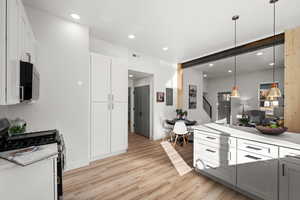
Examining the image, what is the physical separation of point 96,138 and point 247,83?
808 cm

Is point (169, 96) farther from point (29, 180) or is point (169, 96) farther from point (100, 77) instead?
point (29, 180)

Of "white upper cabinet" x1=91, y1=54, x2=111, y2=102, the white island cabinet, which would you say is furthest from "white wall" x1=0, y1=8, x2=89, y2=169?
the white island cabinet

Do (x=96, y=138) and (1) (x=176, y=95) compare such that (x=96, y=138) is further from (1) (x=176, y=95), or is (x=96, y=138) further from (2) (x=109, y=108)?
(1) (x=176, y=95)

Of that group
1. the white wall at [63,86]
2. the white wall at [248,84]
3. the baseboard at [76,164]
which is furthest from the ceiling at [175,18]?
the white wall at [248,84]

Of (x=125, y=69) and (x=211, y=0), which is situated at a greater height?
(x=211, y=0)

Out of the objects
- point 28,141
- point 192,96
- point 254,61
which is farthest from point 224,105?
point 28,141

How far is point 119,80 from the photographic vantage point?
3365 mm

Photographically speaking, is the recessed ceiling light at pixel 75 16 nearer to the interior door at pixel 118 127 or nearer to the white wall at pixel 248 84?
the interior door at pixel 118 127

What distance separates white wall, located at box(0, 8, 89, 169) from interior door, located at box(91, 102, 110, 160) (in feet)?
0.62

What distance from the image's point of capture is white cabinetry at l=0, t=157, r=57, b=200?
1.05 meters

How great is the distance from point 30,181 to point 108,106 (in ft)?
6.87

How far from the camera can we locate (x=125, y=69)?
11.4ft

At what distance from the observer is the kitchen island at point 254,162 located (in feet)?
4.77

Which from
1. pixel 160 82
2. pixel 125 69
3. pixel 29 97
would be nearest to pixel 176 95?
pixel 160 82
